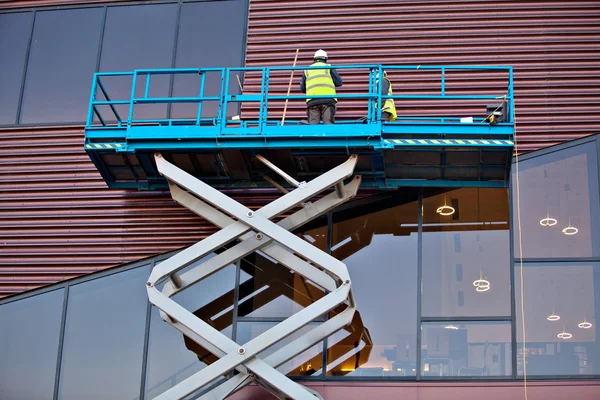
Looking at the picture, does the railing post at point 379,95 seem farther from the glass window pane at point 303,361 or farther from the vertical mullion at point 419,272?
the glass window pane at point 303,361

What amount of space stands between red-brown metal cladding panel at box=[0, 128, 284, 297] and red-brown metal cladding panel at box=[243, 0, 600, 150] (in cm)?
254

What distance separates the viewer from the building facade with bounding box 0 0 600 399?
44.9ft

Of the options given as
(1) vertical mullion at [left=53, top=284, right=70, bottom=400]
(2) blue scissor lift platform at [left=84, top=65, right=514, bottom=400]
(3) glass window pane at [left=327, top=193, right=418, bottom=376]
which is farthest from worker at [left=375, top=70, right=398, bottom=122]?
(1) vertical mullion at [left=53, top=284, right=70, bottom=400]

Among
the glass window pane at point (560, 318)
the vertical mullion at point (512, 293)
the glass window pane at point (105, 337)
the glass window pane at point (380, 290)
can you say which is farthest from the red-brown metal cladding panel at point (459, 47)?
the glass window pane at point (105, 337)

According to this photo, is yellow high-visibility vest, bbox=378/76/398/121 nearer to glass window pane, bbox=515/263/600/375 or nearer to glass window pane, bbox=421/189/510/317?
glass window pane, bbox=421/189/510/317

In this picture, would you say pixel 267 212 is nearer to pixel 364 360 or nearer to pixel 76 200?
pixel 364 360

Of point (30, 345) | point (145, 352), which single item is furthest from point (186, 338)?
point (30, 345)

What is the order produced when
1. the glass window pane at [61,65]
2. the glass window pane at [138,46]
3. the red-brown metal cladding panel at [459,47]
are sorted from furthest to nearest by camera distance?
1. the glass window pane at [61,65]
2. the glass window pane at [138,46]
3. the red-brown metal cladding panel at [459,47]

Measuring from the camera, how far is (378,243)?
14539 millimetres

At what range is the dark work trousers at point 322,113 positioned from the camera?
44.3 feet

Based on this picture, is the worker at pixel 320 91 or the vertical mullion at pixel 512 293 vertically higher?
the worker at pixel 320 91

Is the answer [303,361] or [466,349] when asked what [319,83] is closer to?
[303,361]

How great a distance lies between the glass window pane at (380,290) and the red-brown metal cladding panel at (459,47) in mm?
2125

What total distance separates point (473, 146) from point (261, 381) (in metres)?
4.85
